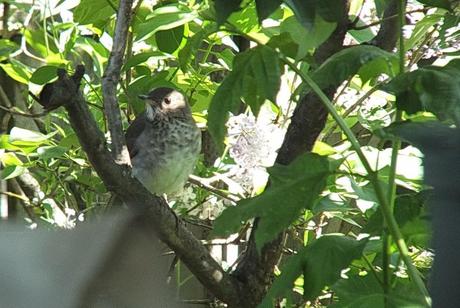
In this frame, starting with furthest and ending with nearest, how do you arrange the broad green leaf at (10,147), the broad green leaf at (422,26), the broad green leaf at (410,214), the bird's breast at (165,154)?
the bird's breast at (165,154) < the broad green leaf at (10,147) < the broad green leaf at (422,26) < the broad green leaf at (410,214)

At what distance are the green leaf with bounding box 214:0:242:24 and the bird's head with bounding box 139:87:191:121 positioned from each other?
162 cm

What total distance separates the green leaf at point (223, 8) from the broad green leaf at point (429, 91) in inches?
9.3

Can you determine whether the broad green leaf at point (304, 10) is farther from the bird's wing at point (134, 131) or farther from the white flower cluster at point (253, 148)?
the bird's wing at point (134, 131)

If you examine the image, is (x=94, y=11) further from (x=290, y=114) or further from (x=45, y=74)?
(x=290, y=114)

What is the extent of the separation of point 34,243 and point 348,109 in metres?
1.28

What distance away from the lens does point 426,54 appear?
178 centimetres

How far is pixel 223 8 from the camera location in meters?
0.81

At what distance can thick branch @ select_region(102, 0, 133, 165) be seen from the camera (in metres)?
1.45

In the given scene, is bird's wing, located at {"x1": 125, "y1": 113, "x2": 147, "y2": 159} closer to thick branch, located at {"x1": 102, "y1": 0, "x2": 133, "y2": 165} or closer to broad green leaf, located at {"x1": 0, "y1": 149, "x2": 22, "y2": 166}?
broad green leaf, located at {"x1": 0, "y1": 149, "x2": 22, "y2": 166}

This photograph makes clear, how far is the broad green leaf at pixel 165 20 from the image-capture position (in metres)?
1.48

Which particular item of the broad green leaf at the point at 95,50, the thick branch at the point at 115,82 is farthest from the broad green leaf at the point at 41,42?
the thick branch at the point at 115,82

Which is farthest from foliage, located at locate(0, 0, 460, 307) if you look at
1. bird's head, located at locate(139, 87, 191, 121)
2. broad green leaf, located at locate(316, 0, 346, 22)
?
bird's head, located at locate(139, 87, 191, 121)

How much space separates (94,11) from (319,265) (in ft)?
2.99

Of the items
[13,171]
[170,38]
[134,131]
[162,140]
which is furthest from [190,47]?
[162,140]
